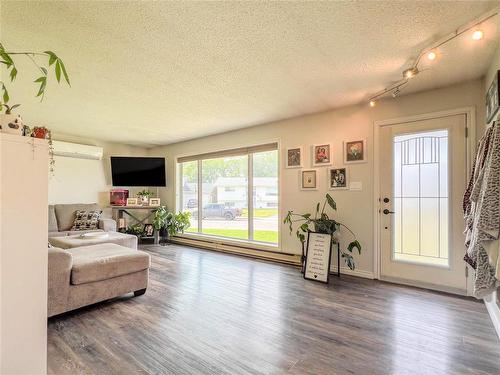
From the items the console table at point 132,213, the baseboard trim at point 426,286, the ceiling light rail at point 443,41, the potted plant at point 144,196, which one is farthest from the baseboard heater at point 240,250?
the ceiling light rail at point 443,41

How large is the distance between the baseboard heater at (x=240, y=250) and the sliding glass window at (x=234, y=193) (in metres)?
0.20

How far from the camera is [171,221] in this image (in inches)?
228

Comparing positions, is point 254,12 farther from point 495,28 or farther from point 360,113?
point 360,113

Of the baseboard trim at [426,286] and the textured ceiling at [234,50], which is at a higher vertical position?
the textured ceiling at [234,50]

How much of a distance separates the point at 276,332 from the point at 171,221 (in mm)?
4222

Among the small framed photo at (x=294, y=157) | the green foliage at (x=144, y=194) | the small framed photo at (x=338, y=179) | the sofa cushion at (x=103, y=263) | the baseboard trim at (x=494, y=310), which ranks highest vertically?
→ the small framed photo at (x=294, y=157)

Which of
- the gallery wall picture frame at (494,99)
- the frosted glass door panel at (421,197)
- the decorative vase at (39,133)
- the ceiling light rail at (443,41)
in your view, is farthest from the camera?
the frosted glass door panel at (421,197)

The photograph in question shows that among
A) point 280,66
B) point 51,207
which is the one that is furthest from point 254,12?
point 51,207

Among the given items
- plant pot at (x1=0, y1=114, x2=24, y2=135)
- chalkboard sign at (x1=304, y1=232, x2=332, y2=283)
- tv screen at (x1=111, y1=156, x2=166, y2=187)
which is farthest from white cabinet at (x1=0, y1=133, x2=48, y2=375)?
tv screen at (x1=111, y1=156, x2=166, y2=187)

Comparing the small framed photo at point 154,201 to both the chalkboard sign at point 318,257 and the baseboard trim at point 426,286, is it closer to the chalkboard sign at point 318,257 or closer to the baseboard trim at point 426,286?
the chalkboard sign at point 318,257

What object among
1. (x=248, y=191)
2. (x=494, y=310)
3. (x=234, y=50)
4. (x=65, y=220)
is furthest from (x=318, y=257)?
(x=65, y=220)

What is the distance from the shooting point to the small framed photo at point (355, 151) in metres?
3.49

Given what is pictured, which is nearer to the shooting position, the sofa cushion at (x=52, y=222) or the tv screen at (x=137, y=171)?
the sofa cushion at (x=52, y=222)

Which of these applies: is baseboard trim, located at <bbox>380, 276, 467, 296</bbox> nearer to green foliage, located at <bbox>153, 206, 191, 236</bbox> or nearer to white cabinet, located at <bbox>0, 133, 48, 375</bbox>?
white cabinet, located at <bbox>0, 133, 48, 375</bbox>
